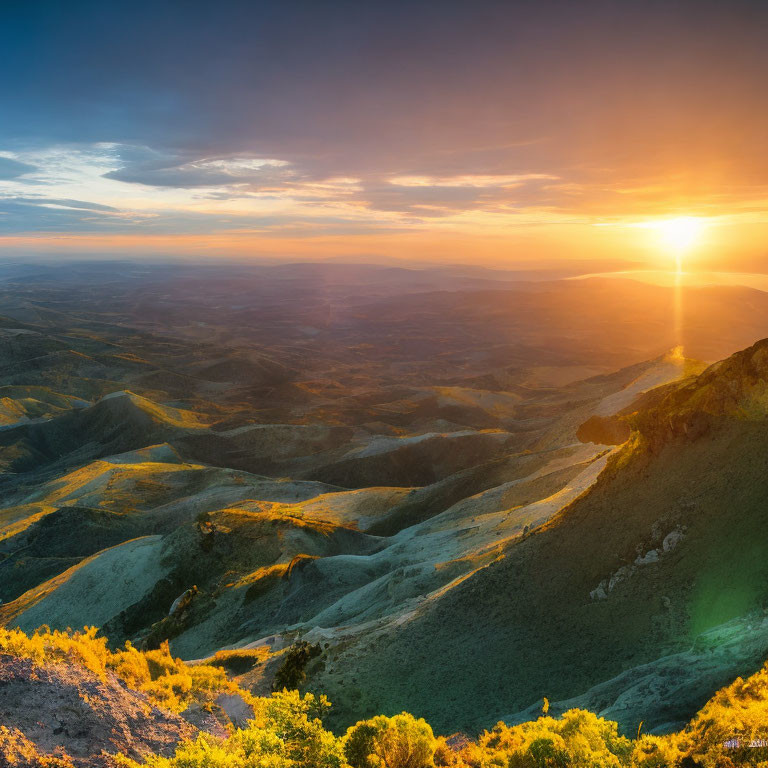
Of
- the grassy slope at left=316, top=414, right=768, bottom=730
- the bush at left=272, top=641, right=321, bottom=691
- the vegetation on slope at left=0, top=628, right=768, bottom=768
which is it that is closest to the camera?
the vegetation on slope at left=0, top=628, right=768, bottom=768

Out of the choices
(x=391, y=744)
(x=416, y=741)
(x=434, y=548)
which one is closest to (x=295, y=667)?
(x=391, y=744)

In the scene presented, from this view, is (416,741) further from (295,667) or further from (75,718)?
(295,667)

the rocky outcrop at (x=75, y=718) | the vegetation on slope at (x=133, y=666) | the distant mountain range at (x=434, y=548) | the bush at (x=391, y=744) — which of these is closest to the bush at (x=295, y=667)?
the distant mountain range at (x=434, y=548)

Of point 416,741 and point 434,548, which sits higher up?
point 416,741

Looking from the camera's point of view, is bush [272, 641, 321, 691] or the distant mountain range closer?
the distant mountain range

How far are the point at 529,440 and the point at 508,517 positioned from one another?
1797 inches

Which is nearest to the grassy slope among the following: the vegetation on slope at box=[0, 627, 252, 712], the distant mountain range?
the distant mountain range

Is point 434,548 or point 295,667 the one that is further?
point 434,548

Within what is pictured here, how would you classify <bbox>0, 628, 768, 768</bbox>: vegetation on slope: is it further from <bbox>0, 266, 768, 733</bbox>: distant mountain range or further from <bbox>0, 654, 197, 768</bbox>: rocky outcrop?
<bbox>0, 266, 768, 733</bbox>: distant mountain range

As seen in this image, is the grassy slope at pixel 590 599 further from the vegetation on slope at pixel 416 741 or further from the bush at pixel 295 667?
the vegetation on slope at pixel 416 741

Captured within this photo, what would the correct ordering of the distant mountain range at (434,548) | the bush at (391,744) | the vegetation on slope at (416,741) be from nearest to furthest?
1. the vegetation on slope at (416,741)
2. the bush at (391,744)
3. the distant mountain range at (434,548)

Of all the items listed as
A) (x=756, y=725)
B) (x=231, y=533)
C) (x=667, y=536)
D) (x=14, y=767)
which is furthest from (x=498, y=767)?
(x=231, y=533)

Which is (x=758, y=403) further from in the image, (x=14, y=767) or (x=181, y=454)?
(x=181, y=454)

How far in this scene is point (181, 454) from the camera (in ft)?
332
